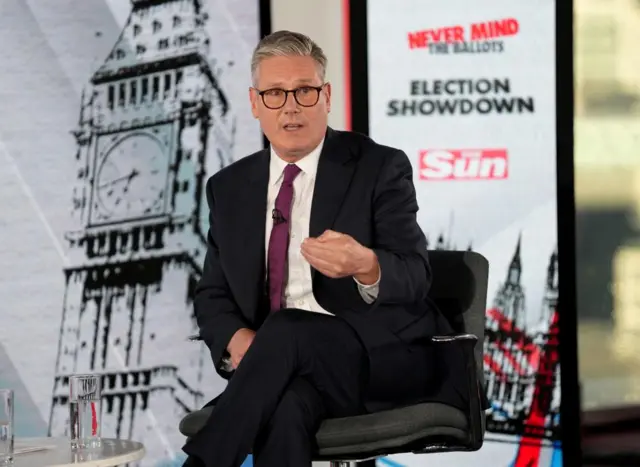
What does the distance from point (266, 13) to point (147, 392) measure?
1540 millimetres

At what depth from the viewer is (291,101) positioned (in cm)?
251

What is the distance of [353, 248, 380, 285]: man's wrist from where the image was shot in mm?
2240

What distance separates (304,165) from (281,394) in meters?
0.68

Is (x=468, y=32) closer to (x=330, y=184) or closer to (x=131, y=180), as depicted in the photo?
(x=131, y=180)

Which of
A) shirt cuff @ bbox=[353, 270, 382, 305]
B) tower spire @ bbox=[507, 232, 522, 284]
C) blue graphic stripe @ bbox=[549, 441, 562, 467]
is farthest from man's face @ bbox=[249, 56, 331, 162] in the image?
blue graphic stripe @ bbox=[549, 441, 562, 467]

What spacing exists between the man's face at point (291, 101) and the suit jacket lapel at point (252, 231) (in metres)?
0.12

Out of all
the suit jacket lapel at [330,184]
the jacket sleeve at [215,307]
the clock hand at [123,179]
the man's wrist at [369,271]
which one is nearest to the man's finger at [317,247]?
the man's wrist at [369,271]

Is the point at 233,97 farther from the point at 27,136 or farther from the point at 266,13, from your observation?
the point at 27,136

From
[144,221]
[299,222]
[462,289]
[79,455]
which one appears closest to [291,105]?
[299,222]

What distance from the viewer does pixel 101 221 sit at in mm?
3959

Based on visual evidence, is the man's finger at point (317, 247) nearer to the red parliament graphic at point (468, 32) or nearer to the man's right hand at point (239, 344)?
the man's right hand at point (239, 344)

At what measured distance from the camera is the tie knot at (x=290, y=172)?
258cm

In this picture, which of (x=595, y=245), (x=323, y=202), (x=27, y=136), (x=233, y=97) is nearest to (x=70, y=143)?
(x=27, y=136)

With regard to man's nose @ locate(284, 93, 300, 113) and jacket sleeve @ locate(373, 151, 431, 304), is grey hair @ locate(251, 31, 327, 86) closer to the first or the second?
man's nose @ locate(284, 93, 300, 113)
